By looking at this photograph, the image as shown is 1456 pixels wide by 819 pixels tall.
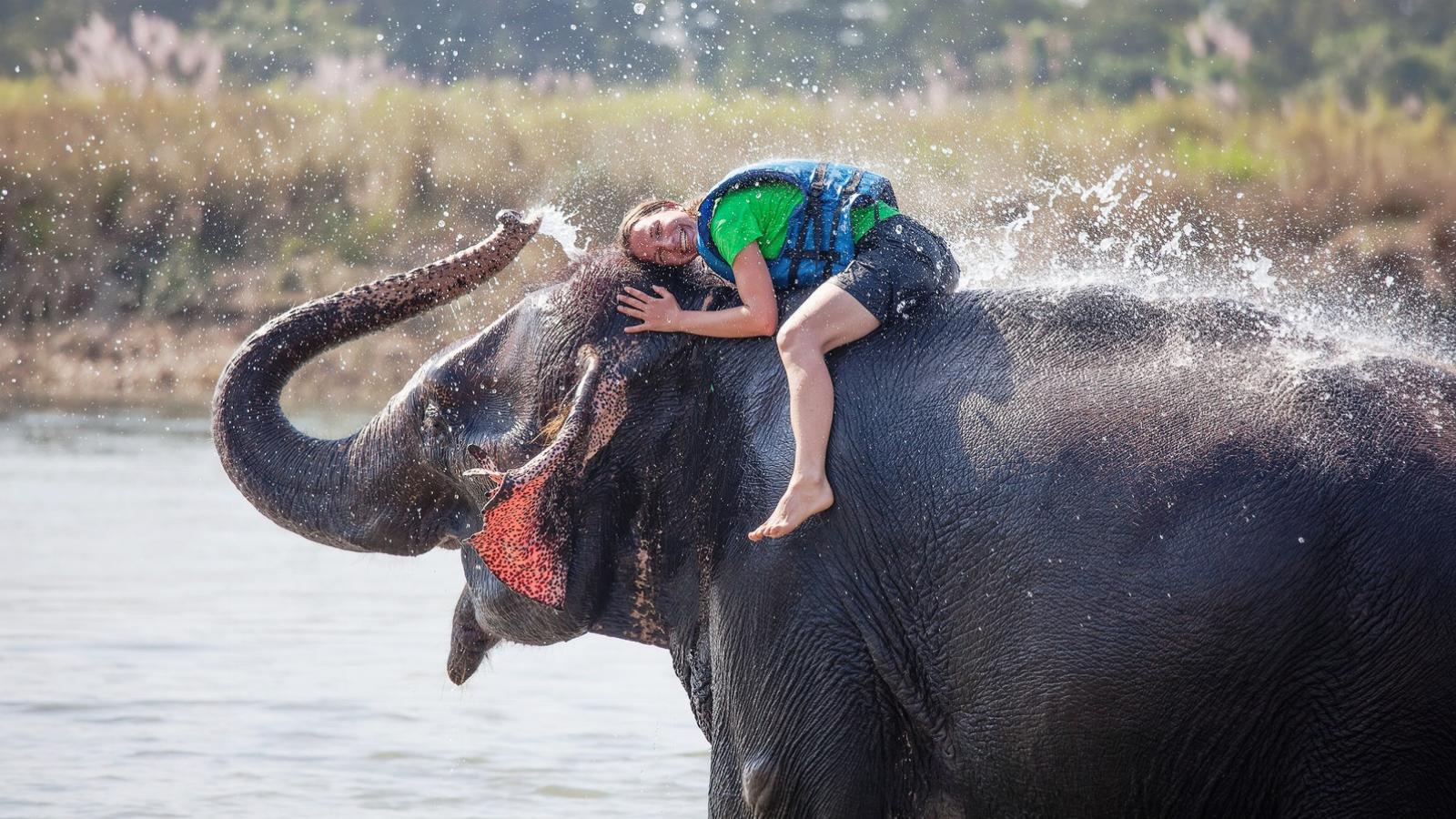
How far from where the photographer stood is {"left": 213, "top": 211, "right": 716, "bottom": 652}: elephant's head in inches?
161

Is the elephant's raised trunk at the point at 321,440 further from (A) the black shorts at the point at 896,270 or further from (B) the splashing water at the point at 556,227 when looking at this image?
(A) the black shorts at the point at 896,270

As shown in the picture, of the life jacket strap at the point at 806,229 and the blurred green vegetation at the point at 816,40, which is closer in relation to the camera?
the life jacket strap at the point at 806,229

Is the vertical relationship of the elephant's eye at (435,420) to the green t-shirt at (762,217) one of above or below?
below

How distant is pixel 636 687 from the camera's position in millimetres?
7426

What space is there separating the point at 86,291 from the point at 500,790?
407 inches

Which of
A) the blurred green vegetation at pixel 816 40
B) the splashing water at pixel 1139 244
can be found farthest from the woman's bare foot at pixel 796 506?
the blurred green vegetation at pixel 816 40

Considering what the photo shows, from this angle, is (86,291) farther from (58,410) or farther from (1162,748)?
(1162,748)

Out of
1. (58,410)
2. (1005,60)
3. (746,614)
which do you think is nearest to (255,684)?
(746,614)

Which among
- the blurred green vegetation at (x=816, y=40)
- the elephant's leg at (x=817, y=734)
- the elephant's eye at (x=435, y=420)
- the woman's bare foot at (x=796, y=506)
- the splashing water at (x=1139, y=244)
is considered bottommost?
the blurred green vegetation at (x=816, y=40)

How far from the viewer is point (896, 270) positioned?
4.00 metres

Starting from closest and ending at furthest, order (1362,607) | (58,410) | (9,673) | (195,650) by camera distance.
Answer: (1362,607) < (9,673) < (195,650) < (58,410)

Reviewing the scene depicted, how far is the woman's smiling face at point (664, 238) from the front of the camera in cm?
417

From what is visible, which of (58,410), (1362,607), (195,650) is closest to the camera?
(1362,607)

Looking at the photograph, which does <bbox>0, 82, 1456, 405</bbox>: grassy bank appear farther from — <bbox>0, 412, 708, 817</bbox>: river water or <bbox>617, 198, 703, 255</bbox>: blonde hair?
<bbox>617, 198, 703, 255</bbox>: blonde hair
